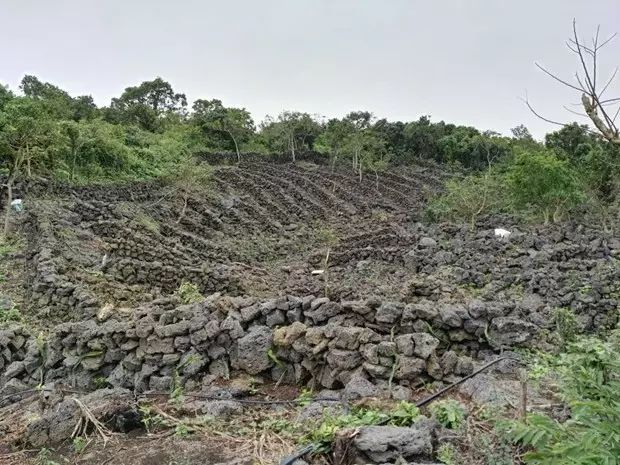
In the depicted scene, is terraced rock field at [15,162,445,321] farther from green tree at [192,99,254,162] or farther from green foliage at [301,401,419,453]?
green tree at [192,99,254,162]

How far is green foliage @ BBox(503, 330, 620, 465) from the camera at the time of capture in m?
2.02

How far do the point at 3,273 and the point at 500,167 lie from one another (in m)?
24.5

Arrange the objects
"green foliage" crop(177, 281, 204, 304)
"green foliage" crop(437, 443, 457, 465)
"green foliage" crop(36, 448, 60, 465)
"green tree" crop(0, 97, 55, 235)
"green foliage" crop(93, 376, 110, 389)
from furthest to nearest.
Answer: "green tree" crop(0, 97, 55, 235)
"green foliage" crop(177, 281, 204, 304)
"green foliage" crop(93, 376, 110, 389)
"green foliage" crop(36, 448, 60, 465)
"green foliage" crop(437, 443, 457, 465)

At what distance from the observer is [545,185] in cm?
1619

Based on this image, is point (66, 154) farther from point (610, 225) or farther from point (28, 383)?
point (610, 225)

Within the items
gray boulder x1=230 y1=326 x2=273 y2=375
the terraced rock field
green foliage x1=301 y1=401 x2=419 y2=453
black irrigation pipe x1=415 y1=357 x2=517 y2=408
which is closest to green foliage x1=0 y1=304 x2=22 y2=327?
the terraced rock field

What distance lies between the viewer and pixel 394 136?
147ft

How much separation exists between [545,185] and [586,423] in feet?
50.8

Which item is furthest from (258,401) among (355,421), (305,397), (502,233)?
(502,233)

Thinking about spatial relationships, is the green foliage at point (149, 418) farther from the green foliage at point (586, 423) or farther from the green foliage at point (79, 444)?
the green foliage at point (586, 423)

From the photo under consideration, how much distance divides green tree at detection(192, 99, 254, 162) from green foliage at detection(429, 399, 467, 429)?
114 ft

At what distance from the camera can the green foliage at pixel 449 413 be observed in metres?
3.40

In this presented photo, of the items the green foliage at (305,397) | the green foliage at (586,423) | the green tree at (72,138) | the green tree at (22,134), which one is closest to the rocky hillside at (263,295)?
the green foliage at (305,397)

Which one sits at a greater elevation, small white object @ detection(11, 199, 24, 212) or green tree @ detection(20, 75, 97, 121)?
green tree @ detection(20, 75, 97, 121)
